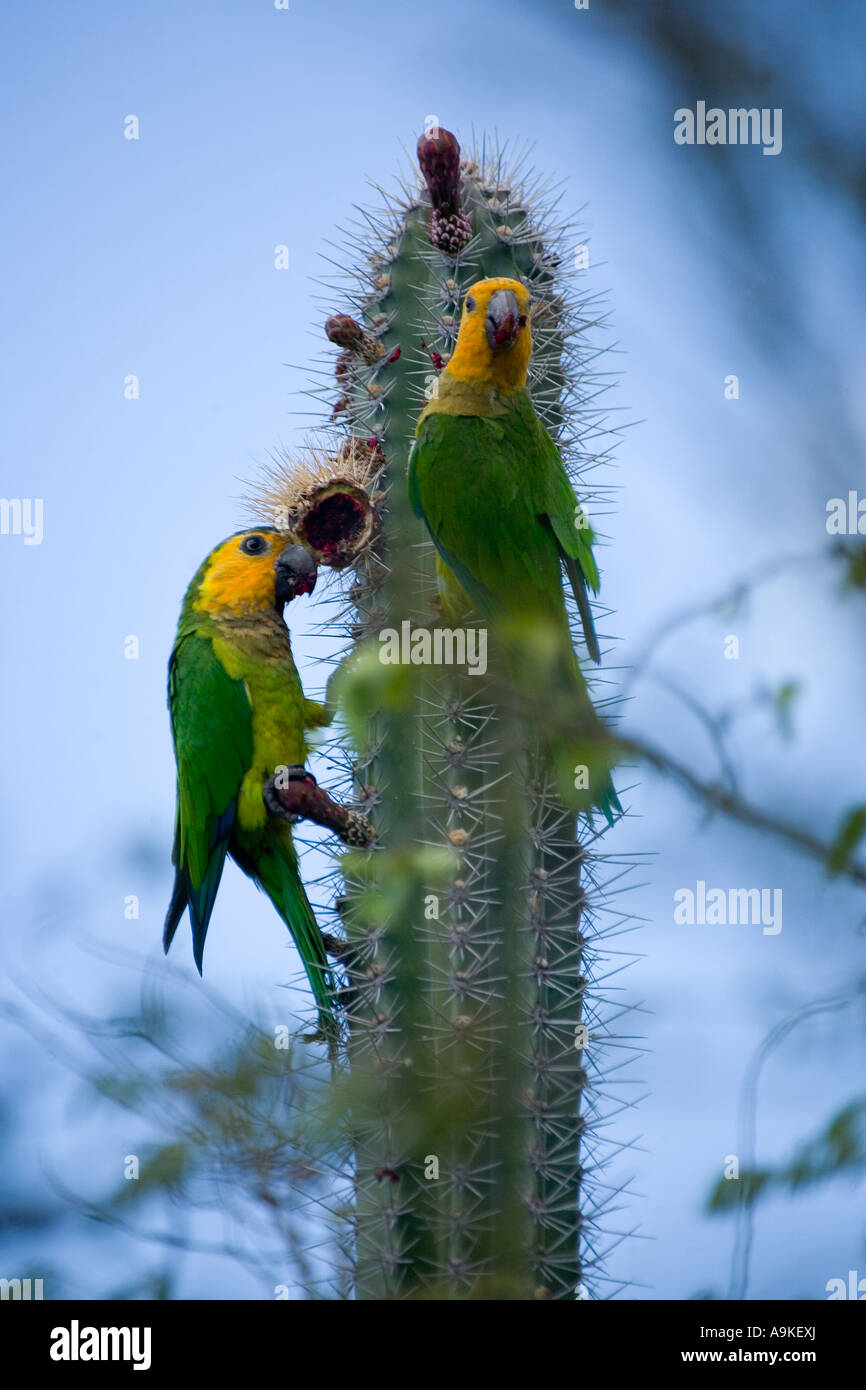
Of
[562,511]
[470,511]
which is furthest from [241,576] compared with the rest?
[562,511]

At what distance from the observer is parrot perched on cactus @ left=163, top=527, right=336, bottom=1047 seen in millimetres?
2920

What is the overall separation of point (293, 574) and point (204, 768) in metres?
0.52

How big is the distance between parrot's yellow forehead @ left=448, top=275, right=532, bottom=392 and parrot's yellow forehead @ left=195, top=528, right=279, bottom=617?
69cm

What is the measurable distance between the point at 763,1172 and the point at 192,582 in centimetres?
253

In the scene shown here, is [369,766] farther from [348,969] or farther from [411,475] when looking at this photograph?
[411,475]

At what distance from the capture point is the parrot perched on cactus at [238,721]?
9.58ft

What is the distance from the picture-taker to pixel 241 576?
10.3ft

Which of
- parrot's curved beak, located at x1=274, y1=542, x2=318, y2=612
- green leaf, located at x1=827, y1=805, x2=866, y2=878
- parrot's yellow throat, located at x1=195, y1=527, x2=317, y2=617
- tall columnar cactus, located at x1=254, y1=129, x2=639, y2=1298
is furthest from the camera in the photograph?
parrot's yellow throat, located at x1=195, y1=527, x2=317, y2=617

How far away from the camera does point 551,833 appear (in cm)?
231

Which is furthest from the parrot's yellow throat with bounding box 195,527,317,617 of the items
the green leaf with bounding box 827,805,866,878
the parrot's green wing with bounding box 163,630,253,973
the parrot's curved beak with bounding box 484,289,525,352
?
the green leaf with bounding box 827,805,866,878

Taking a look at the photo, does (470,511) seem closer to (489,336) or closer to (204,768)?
(489,336)

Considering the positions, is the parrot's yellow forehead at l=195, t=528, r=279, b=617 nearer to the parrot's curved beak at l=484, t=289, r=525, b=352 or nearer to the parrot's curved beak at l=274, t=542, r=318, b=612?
the parrot's curved beak at l=274, t=542, r=318, b=612

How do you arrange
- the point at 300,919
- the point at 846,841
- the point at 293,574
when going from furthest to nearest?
1. the point at 293,574
2. the point at 300,919
3. the point at 846,841
